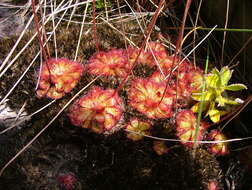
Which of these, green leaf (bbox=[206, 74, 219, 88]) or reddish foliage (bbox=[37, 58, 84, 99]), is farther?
reddish foliage (bbox=[37, 58, 84, 99])

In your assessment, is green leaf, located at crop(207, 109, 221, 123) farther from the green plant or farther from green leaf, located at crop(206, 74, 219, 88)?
green leaf, located at crop(206, 74, 219, 88)

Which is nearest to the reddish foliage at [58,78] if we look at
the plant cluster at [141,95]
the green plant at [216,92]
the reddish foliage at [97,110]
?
the plant cluster at [141,95]

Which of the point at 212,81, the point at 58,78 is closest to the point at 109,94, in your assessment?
the point at 58,78

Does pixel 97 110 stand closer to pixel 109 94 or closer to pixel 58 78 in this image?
pixel 109 94

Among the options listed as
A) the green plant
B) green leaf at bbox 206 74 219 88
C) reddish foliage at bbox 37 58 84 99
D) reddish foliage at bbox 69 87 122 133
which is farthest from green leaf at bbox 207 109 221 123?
reddish foliage at bbox 37 58 84 99

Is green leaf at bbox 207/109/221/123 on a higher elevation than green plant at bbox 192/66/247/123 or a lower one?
lower

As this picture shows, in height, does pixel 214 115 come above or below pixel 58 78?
below

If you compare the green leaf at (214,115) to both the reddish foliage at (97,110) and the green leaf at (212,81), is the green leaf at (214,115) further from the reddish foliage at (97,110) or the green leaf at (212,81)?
the reddish foliage at (97,110)

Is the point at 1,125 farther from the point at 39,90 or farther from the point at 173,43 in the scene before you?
the point at 173,43
